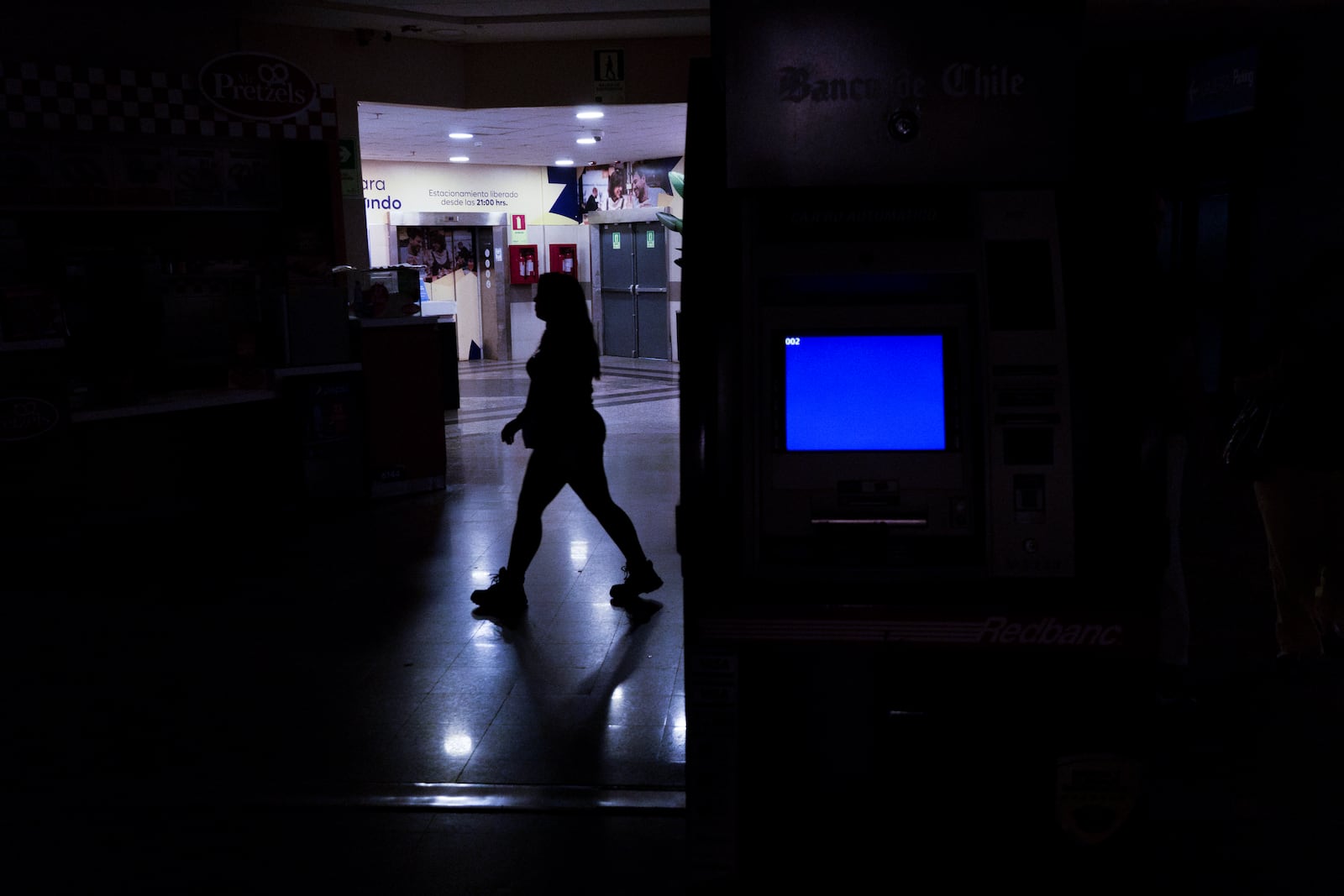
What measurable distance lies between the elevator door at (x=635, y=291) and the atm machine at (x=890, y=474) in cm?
1335

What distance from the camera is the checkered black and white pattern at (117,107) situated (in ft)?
18.8

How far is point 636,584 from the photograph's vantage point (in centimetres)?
484

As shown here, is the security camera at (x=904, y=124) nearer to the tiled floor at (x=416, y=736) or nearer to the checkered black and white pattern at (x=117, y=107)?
the tiled floor at (x=416, y=736)

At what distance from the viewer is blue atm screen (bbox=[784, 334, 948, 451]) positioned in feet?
7.45

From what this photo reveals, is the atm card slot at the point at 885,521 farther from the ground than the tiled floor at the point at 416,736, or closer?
farther from the ground

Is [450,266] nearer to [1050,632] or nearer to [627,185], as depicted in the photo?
[627,185]

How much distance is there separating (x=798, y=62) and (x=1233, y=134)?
8620 mm

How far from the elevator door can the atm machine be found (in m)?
13.3

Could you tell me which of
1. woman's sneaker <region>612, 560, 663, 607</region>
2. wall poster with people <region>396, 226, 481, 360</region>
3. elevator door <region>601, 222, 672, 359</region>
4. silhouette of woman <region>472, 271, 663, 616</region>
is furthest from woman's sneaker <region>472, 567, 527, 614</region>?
wall poster with people <region>396, 226, 481, 360</region>

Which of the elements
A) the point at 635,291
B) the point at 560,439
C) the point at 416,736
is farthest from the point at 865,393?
the point at 635,291

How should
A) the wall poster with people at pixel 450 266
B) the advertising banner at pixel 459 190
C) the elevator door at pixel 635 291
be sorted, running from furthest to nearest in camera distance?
the wall poster with people at pixel 450 266 → the elevator door at pixel 635 291 → the advertising banner at pixel 459 190

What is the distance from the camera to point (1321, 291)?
3.51 m

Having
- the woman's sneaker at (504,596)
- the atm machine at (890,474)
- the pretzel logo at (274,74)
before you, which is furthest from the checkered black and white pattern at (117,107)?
the atm machine at (890,474)

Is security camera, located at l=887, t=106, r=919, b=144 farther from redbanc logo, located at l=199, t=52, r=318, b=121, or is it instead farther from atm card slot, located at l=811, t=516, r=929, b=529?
redbanc logo, located at l=199, t=52, r=318, b=121
